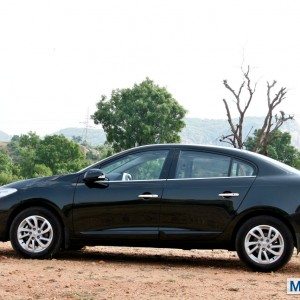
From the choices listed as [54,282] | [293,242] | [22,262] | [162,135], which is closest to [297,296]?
[293,242]

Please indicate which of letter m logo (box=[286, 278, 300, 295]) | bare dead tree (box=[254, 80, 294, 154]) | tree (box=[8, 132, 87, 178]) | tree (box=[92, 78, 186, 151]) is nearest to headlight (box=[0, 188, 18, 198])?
letter m logo (box=[286, 278, 300, 295])

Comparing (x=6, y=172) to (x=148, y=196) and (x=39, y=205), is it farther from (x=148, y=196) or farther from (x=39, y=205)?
(x=148, y=196)

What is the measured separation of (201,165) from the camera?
9.38 m

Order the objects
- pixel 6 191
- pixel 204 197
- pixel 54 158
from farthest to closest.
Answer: pixel 54 158 < pixel 6 191 < pixel 204 197

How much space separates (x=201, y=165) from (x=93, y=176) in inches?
53.3

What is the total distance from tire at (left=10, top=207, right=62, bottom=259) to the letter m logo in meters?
3.09

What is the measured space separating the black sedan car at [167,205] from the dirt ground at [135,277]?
31 cm

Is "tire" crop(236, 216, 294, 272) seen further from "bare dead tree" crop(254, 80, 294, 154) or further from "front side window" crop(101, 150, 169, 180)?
"bare dead tree" crop(254, 80, 294, 154)

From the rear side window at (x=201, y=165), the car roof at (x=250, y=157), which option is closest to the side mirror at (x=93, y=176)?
the car roof at (x=250, y=157)

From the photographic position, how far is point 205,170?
9.33 metres

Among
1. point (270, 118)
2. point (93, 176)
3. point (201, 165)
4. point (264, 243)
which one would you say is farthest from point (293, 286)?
point (270, 118)

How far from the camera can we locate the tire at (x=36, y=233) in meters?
9.53

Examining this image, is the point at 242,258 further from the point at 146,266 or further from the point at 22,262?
the point at 22,262

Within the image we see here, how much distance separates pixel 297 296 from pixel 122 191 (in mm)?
3060
